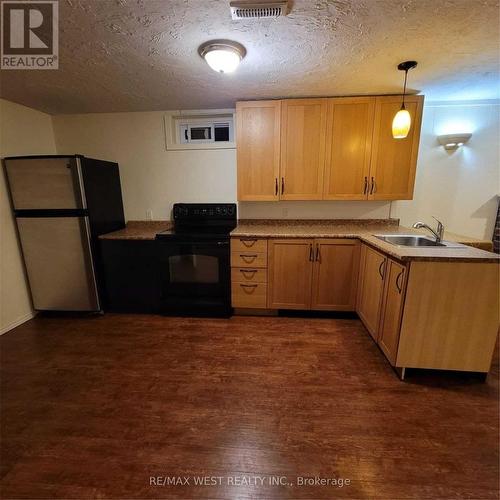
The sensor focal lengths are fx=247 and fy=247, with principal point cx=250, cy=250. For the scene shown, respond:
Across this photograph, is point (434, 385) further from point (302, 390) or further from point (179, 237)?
point (179, 237)

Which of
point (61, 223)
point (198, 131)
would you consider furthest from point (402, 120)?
point (61, 223)

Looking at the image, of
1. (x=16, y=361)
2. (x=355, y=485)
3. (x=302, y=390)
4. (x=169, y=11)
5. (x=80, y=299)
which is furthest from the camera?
(x=80, y=299)

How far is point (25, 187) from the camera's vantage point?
2484 mm

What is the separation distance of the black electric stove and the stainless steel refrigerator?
721mm

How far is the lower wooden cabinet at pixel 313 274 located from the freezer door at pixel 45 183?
2056 millimetres

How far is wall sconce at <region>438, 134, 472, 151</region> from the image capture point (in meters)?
2.67

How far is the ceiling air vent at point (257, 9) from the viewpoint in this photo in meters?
1.27

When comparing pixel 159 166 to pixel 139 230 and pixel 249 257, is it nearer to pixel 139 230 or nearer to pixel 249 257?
pixel 139 230

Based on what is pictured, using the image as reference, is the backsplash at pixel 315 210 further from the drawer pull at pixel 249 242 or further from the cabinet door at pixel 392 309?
the cabinet door at pixel 392 309

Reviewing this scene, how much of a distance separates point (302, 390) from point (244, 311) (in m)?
1.21

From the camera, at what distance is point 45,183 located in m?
2.46

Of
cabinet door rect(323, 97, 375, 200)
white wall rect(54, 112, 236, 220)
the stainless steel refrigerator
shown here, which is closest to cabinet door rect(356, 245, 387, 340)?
cabinet door rect(323, 97, 375, 200)

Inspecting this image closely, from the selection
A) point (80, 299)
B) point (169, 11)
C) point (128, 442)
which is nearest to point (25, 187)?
point (80, 299)

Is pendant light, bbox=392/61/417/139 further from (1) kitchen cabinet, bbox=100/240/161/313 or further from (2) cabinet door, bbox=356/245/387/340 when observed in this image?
(1) kitchen cabinet, bbox=100/240/161/313
